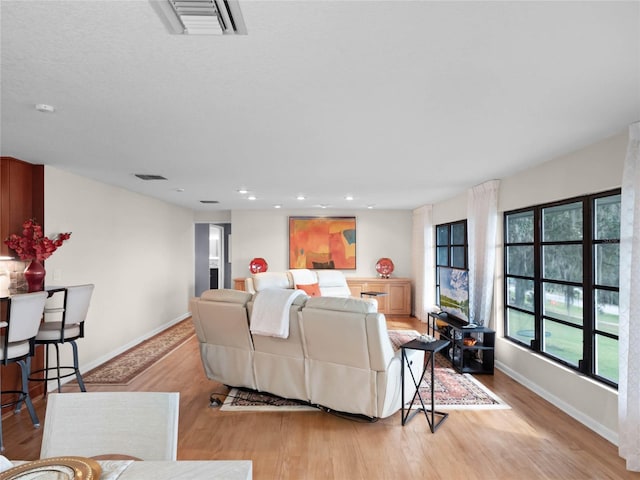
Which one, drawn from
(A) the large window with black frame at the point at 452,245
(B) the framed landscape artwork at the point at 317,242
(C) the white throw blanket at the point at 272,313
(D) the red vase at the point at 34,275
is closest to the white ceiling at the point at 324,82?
(D) the red vase at the point at 34,275

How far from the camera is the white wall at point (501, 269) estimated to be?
306 centimetres

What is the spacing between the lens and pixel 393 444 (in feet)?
9.71

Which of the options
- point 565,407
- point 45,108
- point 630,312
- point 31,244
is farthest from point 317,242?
point 45,108

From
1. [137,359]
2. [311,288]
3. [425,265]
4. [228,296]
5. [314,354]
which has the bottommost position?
[137,359]

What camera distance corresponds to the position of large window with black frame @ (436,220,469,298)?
6.35 meters

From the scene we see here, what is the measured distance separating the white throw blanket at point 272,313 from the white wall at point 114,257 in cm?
235

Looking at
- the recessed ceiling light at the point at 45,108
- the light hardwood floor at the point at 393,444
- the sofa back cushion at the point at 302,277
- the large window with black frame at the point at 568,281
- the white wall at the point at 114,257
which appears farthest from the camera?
the sofa back cushion at the point at 302,277

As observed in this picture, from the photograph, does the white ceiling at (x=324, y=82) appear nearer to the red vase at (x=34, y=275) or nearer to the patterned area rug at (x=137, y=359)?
the red vase at (x=34, y=275)

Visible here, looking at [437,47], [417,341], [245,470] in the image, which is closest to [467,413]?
[417,341]

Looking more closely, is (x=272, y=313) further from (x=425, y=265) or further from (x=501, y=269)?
(x=425, y=265)

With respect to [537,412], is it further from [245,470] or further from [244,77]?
[244,77]

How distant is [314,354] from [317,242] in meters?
5.23

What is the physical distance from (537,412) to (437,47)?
3.31 metres

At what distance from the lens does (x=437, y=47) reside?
66.5 inches
